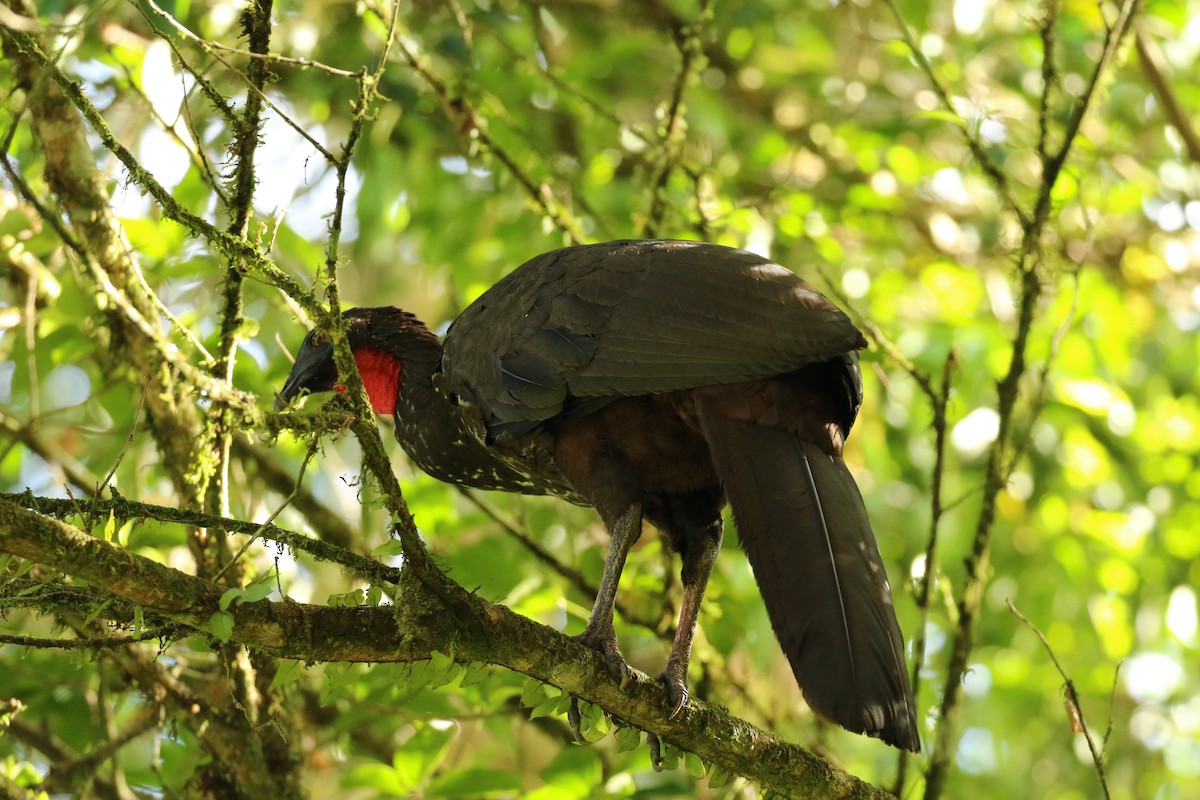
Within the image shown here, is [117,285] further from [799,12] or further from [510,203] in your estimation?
[799,12]

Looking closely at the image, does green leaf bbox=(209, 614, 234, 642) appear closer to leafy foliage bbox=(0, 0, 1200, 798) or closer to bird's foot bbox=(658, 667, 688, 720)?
leafy foliage bbox=(0, 0, 1200, 798)

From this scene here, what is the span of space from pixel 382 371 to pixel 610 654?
5.55 feet

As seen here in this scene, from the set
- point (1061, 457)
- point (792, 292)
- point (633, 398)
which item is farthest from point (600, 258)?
point (1061, 457)

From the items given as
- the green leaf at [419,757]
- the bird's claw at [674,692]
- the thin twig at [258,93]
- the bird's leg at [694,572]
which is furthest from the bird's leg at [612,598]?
the thin twig at [258,93]

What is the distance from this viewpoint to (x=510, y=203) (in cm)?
525

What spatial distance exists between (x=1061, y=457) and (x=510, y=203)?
361 cm

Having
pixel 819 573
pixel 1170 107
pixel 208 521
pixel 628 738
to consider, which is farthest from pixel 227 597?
pixel 1170 107

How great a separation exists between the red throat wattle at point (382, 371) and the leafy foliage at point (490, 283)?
337mm

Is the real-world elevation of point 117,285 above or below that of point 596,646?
above

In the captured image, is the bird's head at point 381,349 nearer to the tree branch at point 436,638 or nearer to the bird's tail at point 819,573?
the bird's tail at point 819,573

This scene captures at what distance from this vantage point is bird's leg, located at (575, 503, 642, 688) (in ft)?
8.59

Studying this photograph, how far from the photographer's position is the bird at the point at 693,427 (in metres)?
2.43

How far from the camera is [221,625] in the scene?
2.00 m

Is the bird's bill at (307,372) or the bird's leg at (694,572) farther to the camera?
the bird's bill at (307,372)
